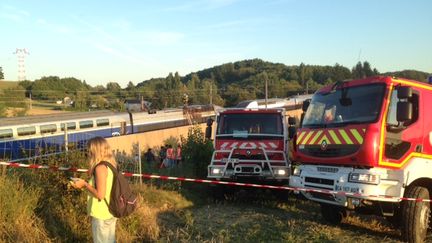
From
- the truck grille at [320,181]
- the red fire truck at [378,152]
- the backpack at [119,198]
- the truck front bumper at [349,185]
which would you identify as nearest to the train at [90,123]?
the truck grille at [320,181]

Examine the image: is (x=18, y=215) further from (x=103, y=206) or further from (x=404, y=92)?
(x=404, y=92)

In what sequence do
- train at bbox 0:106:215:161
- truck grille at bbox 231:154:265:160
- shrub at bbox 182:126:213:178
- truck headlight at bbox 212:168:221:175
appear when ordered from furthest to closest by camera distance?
1. train at bbox 0:106:215:161
2. shrub at bbox 182:126:213:178
3. truck grille at bbox 231:154:265:160
4. truck headlight at bbox 212:168:221:175

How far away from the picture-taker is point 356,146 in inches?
309

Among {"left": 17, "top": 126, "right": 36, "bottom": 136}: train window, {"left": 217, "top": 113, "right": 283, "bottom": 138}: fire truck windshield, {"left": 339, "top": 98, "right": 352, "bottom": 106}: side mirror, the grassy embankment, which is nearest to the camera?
the grassy embankment

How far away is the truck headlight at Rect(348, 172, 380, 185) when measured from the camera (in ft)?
24.8

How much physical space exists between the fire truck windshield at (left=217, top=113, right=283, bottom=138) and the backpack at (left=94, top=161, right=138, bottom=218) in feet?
23.1

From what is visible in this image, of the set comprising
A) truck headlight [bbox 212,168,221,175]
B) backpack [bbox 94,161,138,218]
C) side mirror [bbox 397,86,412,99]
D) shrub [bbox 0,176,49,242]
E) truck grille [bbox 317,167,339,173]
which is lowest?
truck headlight [bbox 212,168,221,175]

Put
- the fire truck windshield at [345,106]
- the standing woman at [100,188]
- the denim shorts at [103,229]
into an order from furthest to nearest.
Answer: the fire truck windshield at [345,106] → the denim shorts at [103,229] → the standing woman at [100,188]

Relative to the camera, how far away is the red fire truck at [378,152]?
761cm

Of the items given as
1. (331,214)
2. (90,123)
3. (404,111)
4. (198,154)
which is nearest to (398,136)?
(404,111)

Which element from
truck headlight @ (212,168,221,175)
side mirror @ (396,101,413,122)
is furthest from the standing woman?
truck headlight @ (212,168,221,175)

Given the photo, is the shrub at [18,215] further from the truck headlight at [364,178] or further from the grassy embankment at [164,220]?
the truck headlight at [364,178]

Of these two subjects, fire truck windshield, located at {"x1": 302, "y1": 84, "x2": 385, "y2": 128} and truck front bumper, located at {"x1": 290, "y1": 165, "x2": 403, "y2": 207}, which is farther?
fire truck windshield, located at {"x1": 302, "y1": 84, "x2": 385, "y2": 128}

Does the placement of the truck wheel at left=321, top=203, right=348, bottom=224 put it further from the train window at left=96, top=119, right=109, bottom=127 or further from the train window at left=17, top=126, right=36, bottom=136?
the train window at left=96, top=119, right=109, bottom=127
